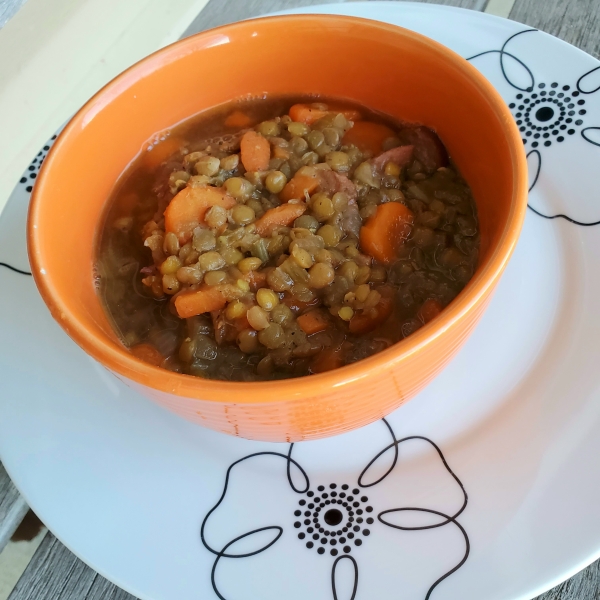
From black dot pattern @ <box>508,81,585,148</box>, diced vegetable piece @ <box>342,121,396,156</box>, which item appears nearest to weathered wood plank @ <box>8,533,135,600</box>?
diced vegetable piece @ <box>342,121,396,156</box>

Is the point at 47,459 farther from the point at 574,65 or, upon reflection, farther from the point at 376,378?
the point at 574,65

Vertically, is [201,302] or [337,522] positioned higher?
[201,302]

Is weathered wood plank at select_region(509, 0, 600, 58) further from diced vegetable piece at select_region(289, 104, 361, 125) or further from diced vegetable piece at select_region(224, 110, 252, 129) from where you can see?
diced vegetable piece at select_region(224, 110, 252, 129)

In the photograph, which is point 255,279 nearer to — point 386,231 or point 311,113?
point 386,231

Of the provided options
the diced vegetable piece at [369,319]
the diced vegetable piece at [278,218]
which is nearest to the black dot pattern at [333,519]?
the diced vegetable piece at [369,319]

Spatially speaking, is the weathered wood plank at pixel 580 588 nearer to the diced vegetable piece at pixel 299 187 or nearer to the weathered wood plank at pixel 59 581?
the weathered wood plank at pixel 59 581

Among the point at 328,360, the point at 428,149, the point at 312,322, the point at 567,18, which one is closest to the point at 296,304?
the point at 312,322
